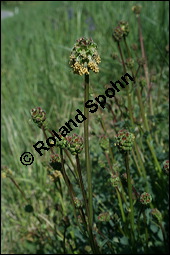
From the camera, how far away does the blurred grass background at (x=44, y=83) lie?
6.17 feet

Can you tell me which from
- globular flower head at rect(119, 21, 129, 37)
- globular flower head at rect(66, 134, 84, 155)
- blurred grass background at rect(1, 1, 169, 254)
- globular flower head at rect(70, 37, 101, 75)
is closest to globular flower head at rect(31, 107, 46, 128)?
globular flower head at rect(66, 134, 84, 155)

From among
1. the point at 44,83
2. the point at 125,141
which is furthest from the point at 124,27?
the point at 44,83

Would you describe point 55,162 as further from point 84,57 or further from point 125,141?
point 84,57

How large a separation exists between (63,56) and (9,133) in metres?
1.16

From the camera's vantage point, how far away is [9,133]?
2.27 metres

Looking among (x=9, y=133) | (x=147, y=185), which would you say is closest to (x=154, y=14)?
(x=9, y=133)

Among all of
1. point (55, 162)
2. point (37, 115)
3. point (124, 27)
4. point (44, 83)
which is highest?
point (44, 83)

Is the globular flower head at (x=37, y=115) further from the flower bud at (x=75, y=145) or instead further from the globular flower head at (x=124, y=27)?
the globular flower head at (x=124, y=27)

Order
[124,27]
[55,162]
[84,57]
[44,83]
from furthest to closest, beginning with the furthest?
1. [44,83]
2. [124,27]
3. [55,162]
4. [84,57]

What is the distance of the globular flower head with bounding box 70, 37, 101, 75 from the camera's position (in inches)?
26.0

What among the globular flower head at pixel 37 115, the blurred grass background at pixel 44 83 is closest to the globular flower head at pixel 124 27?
the blurred grass background at pixel 44 83

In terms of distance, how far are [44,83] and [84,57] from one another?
2.17 metres

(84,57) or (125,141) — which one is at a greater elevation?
(84,57)

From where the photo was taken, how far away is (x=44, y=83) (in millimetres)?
2799
